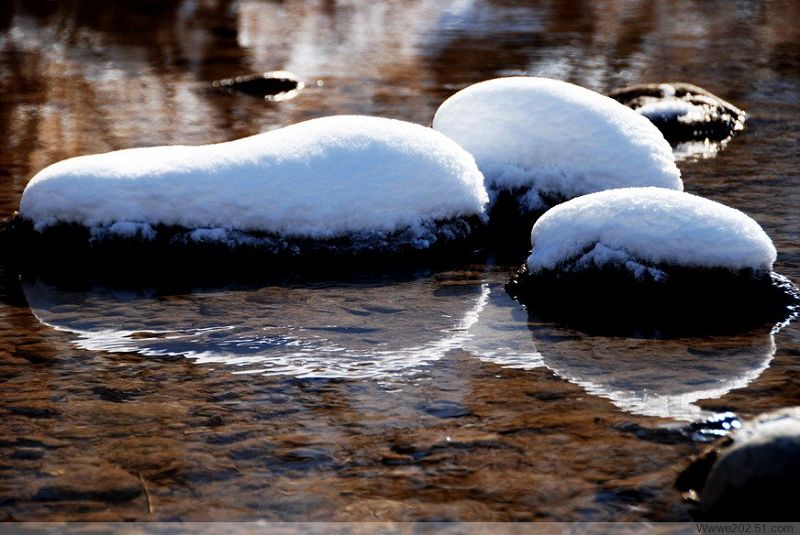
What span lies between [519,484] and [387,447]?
0.50 m

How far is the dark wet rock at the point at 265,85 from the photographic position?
1160cm

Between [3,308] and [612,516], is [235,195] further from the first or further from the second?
[612,516]

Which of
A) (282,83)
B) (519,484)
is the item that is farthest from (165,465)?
(282,83)

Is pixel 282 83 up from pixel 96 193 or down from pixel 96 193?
down

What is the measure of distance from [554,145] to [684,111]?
326cm

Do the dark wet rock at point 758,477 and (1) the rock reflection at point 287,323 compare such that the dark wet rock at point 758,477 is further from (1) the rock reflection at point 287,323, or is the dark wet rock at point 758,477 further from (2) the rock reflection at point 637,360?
(1) the rock reflection at point 287,323

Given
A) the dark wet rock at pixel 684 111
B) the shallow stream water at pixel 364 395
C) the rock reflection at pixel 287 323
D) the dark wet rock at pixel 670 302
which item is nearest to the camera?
the shallow stream water at pixel 364 395

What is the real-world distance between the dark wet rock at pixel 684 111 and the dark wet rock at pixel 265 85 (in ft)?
11.8

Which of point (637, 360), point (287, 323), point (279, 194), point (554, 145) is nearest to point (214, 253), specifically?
point (279, 194)

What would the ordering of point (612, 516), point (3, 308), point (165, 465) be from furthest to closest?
point (3, 308) → point (165, 465) → point (612, 516)

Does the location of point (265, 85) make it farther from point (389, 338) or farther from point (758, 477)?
point (758, 477)

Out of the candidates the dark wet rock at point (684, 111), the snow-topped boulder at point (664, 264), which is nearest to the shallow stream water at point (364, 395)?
the snow-topped boulder at point (664, 264)

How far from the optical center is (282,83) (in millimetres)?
11852

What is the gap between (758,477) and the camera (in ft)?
10.3
